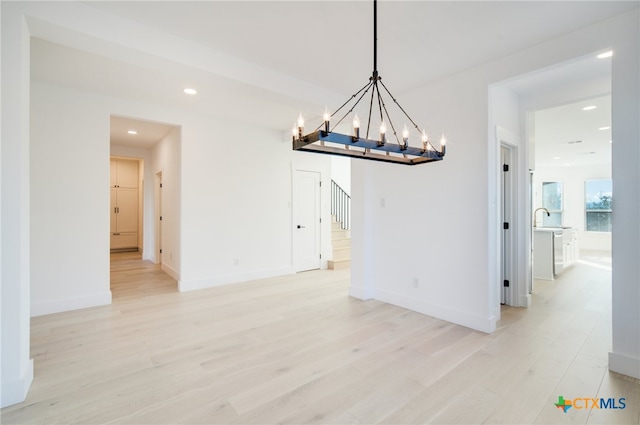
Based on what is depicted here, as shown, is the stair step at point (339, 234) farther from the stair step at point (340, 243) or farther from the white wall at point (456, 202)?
the white wall at point (456, 202)

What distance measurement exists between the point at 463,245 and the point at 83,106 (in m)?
5.30

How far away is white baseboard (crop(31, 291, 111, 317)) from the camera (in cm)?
378

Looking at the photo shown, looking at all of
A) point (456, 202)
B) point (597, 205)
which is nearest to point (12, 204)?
point (456, 202)

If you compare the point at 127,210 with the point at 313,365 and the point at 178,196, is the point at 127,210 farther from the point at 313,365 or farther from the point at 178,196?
the point at 313,365

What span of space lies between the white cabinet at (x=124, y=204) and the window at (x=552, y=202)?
44.2ft

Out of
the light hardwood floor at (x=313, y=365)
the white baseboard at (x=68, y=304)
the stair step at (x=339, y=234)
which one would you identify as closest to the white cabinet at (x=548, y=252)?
the light hardwood floor at (x=313, y=365)

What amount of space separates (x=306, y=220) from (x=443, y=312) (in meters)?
3.59

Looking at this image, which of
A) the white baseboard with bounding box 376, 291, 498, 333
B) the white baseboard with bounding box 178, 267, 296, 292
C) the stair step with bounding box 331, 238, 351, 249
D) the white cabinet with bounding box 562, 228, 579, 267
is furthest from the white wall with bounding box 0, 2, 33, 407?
the white cabinet with bounding box 562, 228, 579, 267

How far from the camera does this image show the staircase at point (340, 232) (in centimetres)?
689

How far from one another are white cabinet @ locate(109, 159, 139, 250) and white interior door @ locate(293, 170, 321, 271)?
5847 millimetres

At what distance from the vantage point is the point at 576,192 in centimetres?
1013

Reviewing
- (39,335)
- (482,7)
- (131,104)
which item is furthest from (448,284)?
(131,104)

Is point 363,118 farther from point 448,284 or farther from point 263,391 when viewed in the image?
point 263,391

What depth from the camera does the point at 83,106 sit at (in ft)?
13.5
